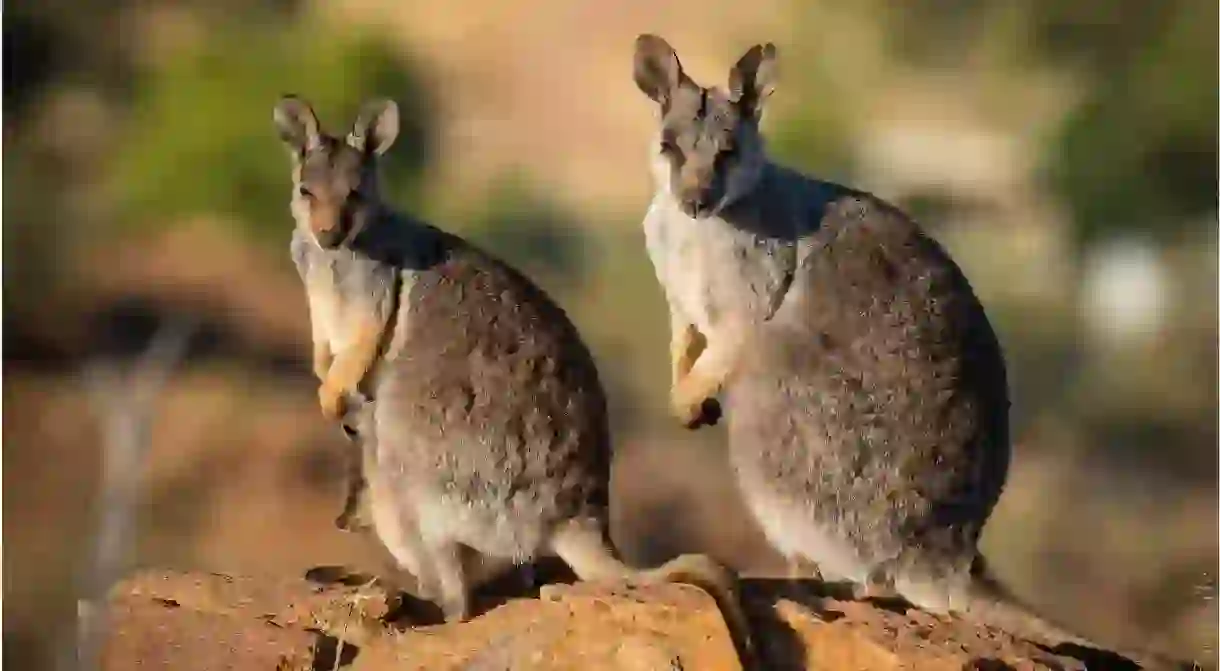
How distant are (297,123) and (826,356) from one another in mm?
1022

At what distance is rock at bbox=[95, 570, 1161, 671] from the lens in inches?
82.9

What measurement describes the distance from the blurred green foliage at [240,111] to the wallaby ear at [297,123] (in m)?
0.72

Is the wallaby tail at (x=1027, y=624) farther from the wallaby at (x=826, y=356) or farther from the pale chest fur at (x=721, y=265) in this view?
the pale chest fur at (x=721, y=265)

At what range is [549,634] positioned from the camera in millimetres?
2189

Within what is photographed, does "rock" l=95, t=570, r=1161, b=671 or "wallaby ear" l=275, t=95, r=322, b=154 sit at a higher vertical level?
"wallaby ear" l=275, t=95, r=322, b=154

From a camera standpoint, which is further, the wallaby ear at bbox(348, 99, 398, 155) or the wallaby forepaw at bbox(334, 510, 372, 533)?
the wallaby forepaw at bbox(334, 510, 372, 533)

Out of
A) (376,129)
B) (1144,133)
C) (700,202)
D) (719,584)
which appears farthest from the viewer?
(1144,133)

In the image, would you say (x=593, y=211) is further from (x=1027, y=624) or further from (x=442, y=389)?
(x=1027, y=624)

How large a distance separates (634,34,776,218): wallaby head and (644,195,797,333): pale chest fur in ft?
0.15

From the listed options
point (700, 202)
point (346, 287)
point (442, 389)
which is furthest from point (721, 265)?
point (346, 287)

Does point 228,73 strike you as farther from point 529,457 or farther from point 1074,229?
point 1074,229

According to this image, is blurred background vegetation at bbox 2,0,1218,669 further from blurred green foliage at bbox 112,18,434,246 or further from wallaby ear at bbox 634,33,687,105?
wallaby ear at bbox 634,33,687,105

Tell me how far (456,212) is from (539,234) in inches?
8.1

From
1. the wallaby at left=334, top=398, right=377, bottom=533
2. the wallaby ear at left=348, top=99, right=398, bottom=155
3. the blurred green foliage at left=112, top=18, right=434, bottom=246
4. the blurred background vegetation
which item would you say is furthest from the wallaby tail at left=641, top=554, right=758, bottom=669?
the blurred green foliage at left=112, top=18, right=434, bottom=246
